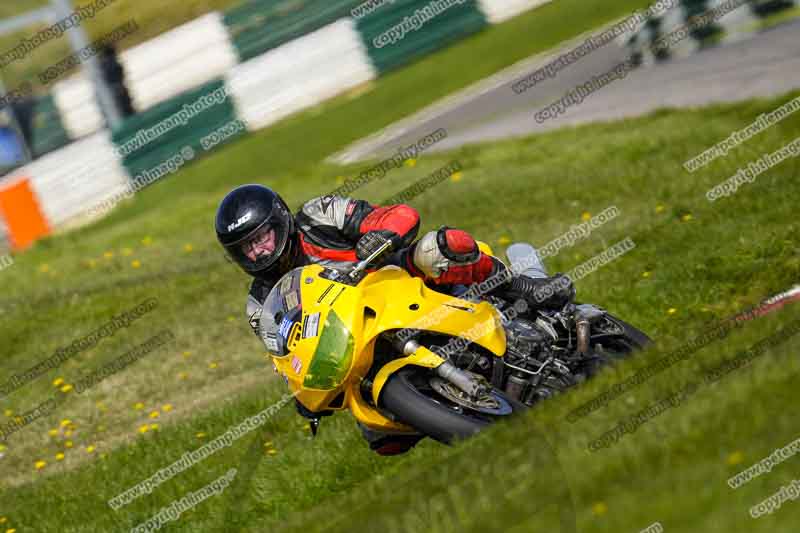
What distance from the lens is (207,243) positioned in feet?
50.8

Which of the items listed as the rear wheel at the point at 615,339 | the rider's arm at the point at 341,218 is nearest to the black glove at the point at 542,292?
the rear wheel at the point at 615,339

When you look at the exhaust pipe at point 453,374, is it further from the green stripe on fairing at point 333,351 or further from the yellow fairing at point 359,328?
the green stripe on fairing at point 333,351

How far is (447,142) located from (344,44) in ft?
13.5

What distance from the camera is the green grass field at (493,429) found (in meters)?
4.48

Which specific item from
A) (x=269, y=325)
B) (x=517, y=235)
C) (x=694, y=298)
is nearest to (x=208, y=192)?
(x=517, y=235)

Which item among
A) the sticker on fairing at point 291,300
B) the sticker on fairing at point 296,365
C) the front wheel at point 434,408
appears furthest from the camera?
the sticker on fairing at point 291,300

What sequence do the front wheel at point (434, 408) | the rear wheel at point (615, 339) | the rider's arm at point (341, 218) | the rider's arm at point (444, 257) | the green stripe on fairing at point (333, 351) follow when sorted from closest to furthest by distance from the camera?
the front wheel at point (434, 408) → the green stripe on fairing at point (333, 351) → the rider's arm at point (444, 257) → the rider's arm at point (341, 218) → the rear wheel at point (615, 339)

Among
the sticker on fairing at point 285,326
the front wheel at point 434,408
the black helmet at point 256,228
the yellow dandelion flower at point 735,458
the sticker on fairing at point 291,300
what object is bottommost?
the front wheel at point 434,408

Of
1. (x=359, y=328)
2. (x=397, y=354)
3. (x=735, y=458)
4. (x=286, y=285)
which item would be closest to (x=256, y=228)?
Answer: (x=286, y=285)

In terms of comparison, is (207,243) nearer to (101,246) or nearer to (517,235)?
(101,246)

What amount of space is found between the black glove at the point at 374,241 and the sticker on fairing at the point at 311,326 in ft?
1.38

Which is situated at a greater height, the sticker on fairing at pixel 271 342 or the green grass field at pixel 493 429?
the sticker on fairing at pixel 271 342

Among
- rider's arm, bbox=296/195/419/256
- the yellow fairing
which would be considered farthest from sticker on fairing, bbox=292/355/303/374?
rider's arm, bbox=296/195/419/256

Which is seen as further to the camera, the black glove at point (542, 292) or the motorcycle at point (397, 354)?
the black glove at point (542, 292)
